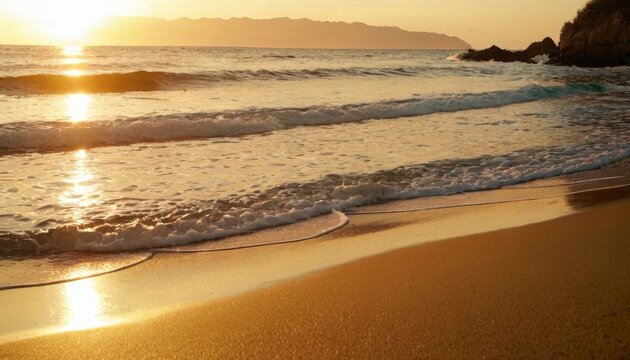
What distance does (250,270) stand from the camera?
16.0ft

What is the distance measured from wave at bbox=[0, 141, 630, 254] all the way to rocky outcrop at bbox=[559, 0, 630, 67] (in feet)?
125

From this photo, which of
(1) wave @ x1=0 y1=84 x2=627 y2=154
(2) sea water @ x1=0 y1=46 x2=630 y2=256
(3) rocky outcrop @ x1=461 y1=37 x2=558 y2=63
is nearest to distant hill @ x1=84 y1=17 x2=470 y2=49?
(3) rocky outcrop @ x1=461 y1=37 x2=558 y2=63

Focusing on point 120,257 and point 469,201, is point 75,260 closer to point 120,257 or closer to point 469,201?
point 120,257

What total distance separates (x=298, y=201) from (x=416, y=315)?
3514 mm

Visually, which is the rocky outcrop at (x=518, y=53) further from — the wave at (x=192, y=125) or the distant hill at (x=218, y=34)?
the distant hill at (x=218, y=34)

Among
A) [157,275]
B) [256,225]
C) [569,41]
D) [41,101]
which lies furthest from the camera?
[569,41]

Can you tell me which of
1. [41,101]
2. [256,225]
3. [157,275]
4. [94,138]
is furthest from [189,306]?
[41,101]

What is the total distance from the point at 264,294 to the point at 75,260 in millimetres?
2005

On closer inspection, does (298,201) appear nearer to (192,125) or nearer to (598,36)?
(192,125)

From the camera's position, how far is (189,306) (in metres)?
4.05

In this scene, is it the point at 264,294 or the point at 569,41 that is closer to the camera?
the point at 264,294

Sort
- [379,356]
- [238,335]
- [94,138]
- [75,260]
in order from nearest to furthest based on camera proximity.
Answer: [379,356] < [238,335] < [75,260] < [94,138]

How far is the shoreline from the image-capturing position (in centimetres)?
381

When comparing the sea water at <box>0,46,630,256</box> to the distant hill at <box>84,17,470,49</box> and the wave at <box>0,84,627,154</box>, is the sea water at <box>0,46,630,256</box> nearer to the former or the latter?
the wave at <box>0,84,627,154</box>
